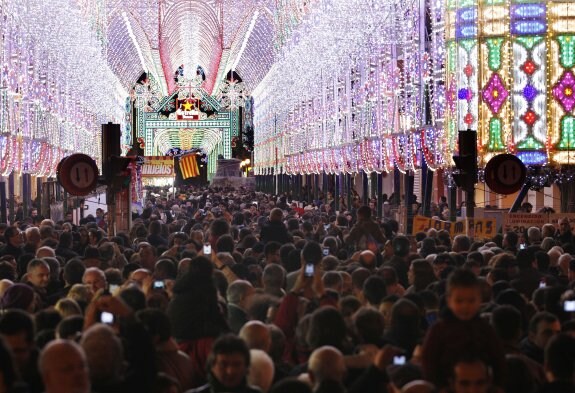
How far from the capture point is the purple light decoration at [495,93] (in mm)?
35344

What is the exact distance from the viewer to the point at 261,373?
8.55 meters

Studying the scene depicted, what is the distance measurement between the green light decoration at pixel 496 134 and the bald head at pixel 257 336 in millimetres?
26478

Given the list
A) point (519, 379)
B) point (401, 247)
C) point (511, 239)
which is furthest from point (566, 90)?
point (519, 379)

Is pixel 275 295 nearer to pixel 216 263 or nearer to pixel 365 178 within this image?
pixel 216 263

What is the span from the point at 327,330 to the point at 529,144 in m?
26.9

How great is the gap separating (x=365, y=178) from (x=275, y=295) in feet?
104

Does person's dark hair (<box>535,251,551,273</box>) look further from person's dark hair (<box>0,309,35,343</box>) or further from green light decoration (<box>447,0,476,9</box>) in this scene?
green light decoration (<box>447,0,476,9</box>)

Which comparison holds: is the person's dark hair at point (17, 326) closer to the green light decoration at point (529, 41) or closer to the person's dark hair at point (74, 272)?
the person's dark hair at point (74, 272)

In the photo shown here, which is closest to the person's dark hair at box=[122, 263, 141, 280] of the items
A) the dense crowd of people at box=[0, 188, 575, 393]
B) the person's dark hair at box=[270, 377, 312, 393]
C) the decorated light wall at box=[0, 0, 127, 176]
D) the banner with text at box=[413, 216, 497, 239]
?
the dense crowd of people at box=[0, 188, 575, 393]

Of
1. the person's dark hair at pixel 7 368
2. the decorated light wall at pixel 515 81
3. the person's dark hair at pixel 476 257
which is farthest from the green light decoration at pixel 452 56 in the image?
the person's dark hair at pixel 7 368

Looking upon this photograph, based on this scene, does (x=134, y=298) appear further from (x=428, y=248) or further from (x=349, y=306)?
(x=428, y=248)

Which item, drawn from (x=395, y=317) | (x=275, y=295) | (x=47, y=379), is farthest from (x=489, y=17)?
(x=47, y=379)

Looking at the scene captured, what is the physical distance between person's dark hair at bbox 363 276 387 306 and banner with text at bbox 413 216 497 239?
399 inches

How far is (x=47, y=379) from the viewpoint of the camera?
6.84m
